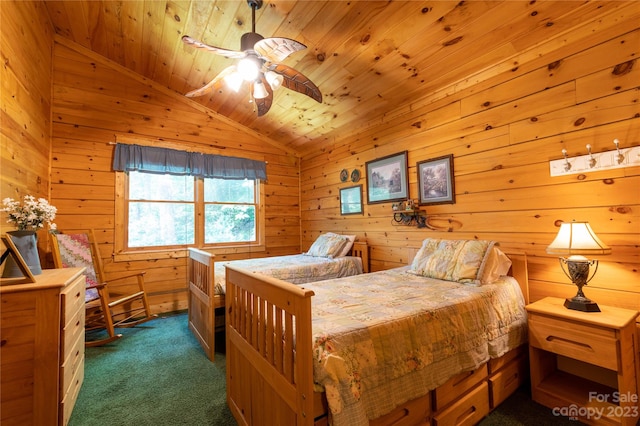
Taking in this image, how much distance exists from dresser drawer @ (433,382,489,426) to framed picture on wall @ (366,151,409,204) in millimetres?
1909

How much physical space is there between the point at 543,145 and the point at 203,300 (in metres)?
3.13

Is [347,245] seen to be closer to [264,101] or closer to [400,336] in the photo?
[264,101]

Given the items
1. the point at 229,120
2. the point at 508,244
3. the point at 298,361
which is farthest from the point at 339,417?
the point at 229,120

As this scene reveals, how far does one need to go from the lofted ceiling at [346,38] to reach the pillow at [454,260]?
4.88 ft

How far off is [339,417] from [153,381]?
69.0 inches

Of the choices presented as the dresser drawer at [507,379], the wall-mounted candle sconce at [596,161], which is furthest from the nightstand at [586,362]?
the wall-mounted candle sconce at [596,161]

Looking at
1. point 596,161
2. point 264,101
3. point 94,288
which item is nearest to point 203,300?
point 94,288

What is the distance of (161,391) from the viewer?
1974 millimetres

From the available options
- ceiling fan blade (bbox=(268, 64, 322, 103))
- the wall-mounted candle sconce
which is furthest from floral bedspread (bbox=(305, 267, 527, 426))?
ceiling fan blade (bbox=(268, 64, 322, 103))

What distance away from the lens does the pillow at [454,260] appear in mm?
2092

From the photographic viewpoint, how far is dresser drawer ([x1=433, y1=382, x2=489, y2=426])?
A: 1.48 meters

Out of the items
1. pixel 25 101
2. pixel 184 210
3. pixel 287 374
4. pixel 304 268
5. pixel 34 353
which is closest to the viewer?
pixel 287 374

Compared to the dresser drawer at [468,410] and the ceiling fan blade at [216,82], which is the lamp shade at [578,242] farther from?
the ceiling fan blade at [216,82]

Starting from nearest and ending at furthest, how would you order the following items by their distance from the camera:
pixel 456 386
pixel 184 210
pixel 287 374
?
pixel 287 374 → pixel 456 386 → pixel 184 210
